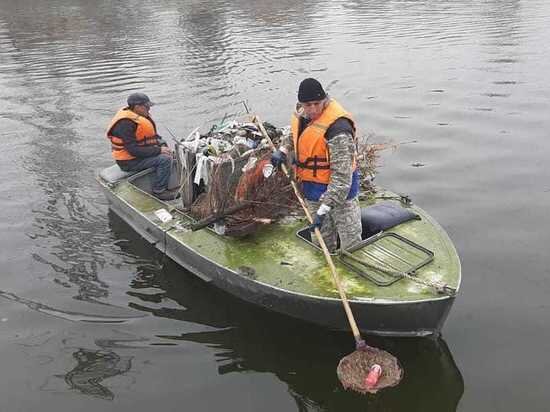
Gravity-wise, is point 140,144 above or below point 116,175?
above

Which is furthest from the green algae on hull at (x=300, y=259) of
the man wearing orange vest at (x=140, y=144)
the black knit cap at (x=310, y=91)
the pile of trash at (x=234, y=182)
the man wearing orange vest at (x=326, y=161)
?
the black knit cap at (x=310, y=91)

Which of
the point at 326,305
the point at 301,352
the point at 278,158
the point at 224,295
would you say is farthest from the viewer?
the point at 224,295

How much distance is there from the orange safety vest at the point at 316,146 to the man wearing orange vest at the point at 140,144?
3.28 meters

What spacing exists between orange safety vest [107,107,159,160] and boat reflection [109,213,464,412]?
2434mm

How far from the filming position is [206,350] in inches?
252

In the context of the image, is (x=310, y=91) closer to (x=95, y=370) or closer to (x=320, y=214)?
(x=320, y=214)

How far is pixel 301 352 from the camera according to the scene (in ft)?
20.5

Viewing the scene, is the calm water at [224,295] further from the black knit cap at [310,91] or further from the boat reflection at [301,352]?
the black knit cap at [310,91]

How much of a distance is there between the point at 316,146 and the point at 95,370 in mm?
3455

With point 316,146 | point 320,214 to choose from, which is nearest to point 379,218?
point 320,214

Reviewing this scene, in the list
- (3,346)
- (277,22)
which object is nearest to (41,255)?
(3,346)

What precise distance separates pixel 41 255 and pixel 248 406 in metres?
4.59

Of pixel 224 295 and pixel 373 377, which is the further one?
pixel 224 295

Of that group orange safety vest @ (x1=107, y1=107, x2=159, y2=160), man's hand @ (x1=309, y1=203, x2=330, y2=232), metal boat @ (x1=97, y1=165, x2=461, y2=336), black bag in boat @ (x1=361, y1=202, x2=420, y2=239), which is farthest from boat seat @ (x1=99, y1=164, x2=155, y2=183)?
man's hand @ (x1=309, y1=203, x2=330, y2=232)
